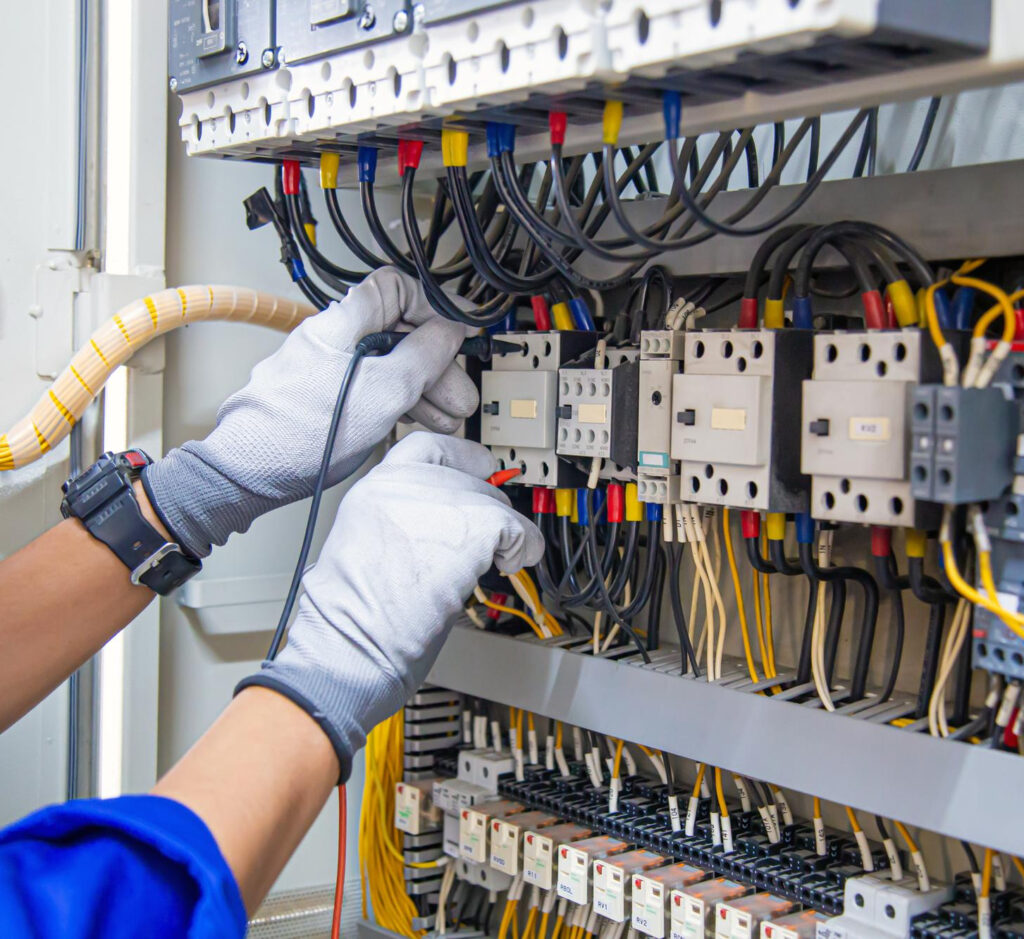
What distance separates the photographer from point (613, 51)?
0.77 meters

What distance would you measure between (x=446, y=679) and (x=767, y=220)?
0.73 metres

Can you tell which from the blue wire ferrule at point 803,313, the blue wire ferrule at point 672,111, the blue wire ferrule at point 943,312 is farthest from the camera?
the blue wire ferrule at point 803,313

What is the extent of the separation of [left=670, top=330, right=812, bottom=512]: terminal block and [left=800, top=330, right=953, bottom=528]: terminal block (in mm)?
33

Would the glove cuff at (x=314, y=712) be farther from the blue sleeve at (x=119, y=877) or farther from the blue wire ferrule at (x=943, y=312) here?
the blue wire ferrule at (x=943, y=312)

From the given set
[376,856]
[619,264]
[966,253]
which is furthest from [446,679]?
[966,253]

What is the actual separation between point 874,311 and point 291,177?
0.67 m

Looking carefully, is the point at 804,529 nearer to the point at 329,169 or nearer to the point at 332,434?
the point at 332,434

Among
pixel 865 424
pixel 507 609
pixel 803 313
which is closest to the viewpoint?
pixel 865 424

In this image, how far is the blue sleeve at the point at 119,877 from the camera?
0.67m

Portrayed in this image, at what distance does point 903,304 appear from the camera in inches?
38.6

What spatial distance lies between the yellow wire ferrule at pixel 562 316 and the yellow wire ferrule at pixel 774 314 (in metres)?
0.28

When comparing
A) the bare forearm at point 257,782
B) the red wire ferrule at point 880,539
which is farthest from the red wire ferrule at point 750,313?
the bare forearm at point 257,782

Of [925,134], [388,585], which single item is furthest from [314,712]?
[925,134]

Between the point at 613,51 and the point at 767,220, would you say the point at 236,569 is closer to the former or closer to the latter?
the point at 767,220
